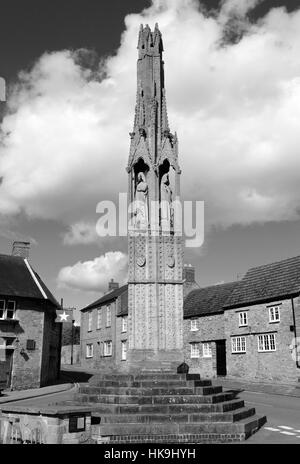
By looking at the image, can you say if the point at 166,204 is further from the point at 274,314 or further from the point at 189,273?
the point at 189,273

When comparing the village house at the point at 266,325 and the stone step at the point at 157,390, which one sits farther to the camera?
the village house at the point at 266,325

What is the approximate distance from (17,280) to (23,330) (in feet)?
11.1

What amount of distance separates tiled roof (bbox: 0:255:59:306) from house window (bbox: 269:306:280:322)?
14.1 m

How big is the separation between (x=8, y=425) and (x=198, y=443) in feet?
12.7

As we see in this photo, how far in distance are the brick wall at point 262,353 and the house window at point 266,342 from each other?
10.3 inches

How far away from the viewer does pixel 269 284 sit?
28.1m

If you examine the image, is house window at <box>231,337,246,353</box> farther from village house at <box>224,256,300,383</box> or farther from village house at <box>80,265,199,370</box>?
village house at <box>80,265,199,370</box>

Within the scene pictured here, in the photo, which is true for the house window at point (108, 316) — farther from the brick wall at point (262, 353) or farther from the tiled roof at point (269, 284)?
the tiled roof at point (269, 284)

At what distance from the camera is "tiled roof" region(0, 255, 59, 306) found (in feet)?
81.6

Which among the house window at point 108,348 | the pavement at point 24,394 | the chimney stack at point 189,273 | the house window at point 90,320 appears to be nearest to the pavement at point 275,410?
the pavement at point 24,394

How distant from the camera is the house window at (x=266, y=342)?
Answer: 2602 centimetres

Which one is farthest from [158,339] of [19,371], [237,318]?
[237,318]

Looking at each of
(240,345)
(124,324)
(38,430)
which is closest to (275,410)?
(38,430)

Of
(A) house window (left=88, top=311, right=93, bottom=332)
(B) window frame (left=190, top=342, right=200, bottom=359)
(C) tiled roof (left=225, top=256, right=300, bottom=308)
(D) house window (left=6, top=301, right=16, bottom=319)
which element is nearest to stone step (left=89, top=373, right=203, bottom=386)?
(D) house window (left=6, top=301, right=16, bottom=319)
